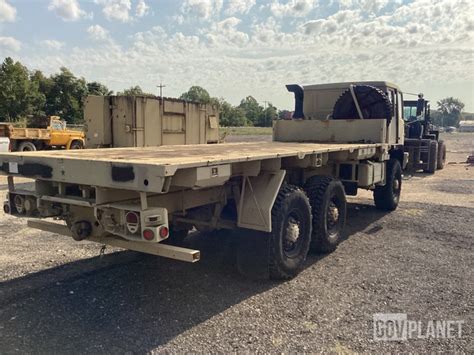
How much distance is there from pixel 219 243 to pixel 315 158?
2.01 metres

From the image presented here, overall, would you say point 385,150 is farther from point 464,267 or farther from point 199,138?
point 199,138

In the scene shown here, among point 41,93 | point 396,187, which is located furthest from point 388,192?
point 41,93

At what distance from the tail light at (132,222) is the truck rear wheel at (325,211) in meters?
2.84

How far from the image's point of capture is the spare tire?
8.30 metres

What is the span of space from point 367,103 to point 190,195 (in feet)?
17.6

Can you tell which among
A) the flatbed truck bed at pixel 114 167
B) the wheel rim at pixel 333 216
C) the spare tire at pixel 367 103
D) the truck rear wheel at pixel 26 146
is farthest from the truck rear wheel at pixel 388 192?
the truck rear wheel at pixel 26 146

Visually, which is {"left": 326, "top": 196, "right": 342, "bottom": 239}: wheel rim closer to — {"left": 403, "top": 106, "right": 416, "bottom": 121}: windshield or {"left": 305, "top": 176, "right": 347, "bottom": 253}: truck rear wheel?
{"left": 305, "top": 176, "right": 347, "bottom": 253}: truck rear wheel

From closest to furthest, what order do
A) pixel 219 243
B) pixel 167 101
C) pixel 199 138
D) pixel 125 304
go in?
pixel 125 304 → pixel 219 243 → pixel 167 101 → pixel 199 138

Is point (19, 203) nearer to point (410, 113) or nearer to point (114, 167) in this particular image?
point (114, 167)

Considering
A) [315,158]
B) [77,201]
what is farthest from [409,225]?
[77,201]

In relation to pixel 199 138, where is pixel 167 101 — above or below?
above

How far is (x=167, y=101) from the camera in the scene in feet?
46.1

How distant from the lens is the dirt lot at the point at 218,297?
11.8ft

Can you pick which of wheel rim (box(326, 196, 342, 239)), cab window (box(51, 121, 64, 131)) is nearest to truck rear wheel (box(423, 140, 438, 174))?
wheel rim (box(326, 196, 342, 239))
